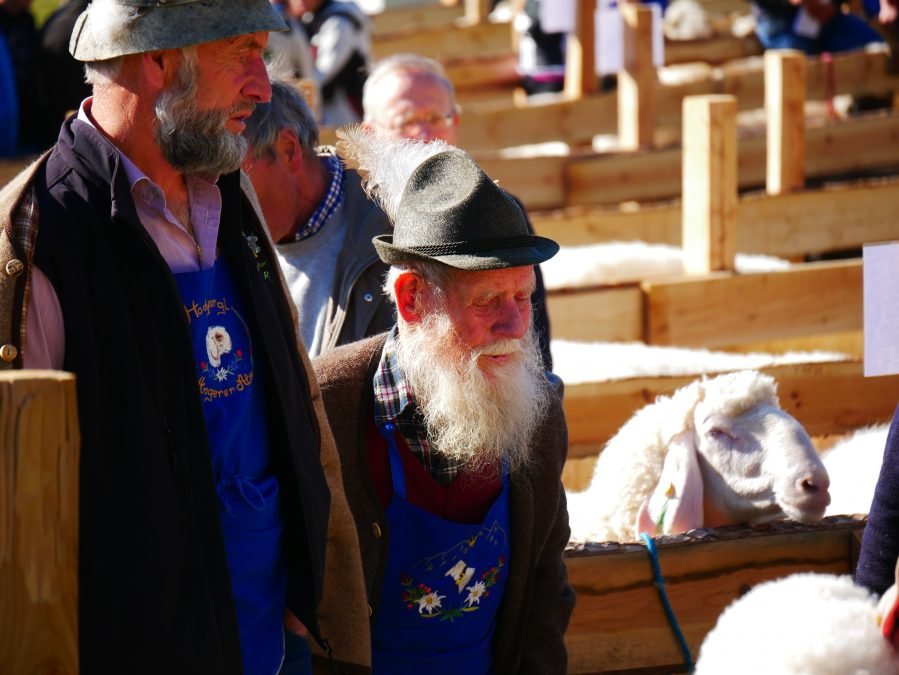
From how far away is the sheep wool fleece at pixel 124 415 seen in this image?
6.69ft

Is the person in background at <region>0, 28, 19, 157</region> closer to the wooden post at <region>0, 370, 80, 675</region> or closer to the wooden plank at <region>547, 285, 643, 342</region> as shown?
the wooden plank at <region>547, 285, 643, 342</region>

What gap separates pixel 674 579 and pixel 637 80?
5955mm

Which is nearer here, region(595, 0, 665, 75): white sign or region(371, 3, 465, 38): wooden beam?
region(595, 0, 665, 75): white sign

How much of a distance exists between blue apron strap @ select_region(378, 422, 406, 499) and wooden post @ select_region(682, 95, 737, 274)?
3739 mm

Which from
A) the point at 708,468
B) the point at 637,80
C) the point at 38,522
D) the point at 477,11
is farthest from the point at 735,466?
the point at 477,11

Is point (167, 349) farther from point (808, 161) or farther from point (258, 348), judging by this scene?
point (808, 161)

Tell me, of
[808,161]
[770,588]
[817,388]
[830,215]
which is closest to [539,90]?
[808,161]

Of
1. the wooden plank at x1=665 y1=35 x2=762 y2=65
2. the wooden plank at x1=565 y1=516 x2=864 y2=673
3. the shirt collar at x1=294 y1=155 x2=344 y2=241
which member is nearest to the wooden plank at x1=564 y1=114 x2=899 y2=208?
the wooden plank at x1=665 y1=35 x2=762 y2=65

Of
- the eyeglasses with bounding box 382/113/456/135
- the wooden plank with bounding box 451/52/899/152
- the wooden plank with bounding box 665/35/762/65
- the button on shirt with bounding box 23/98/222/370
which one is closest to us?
the button on shirt with bounding box 23/98/222/370

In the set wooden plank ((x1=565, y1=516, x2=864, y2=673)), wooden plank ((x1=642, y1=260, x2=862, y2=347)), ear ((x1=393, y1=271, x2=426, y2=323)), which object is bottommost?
wooden plank ((x1=642, y1=260, x2=862, y2=347))

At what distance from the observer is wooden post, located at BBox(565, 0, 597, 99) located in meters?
9.69

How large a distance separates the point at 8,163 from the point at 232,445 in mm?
5528

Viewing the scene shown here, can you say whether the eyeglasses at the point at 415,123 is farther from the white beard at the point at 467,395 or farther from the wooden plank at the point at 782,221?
the wooden plank at the point at 782,221

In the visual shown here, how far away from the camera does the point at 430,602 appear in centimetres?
263
